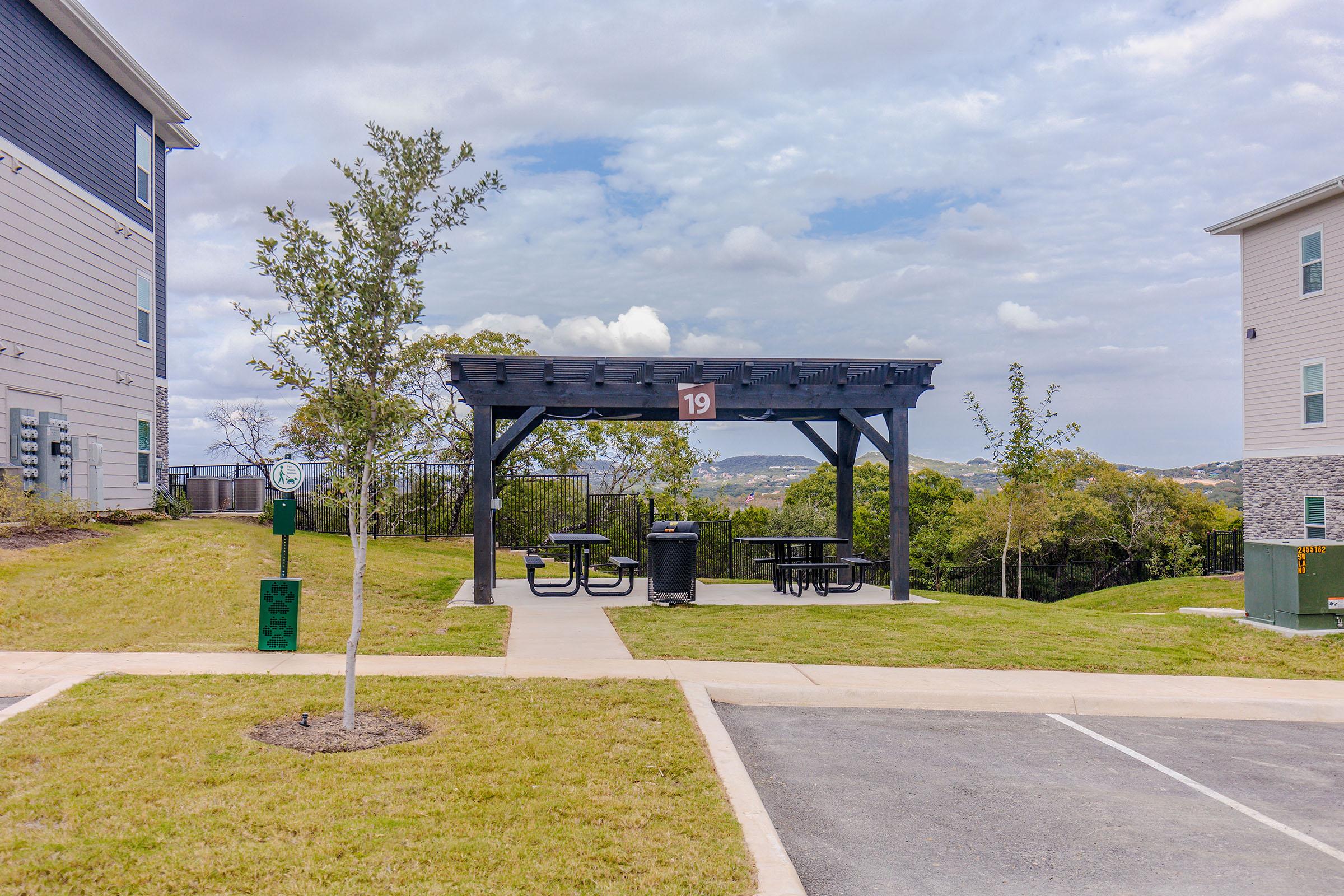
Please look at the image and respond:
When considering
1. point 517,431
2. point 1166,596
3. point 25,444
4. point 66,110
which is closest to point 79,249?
point 66,110

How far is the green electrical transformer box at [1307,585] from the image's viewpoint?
12.0 meters

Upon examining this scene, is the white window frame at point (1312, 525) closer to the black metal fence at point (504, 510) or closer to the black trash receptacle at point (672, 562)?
the black metal fence at point (504, 510)

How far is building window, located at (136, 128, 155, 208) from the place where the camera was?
67.2 feet

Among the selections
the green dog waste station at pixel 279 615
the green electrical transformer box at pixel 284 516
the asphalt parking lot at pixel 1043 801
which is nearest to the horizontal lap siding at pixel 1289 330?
the asphalt parking lot at pixel 1043 801

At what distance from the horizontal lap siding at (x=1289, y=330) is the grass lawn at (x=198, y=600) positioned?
59.0 feet

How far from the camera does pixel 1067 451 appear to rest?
127ft

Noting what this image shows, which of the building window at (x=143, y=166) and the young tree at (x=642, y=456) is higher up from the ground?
the building window at (x=143, y=166)

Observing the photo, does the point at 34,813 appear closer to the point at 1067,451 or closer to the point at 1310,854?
the point at 1310,854

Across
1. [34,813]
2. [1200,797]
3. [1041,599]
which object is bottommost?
[1041,599]

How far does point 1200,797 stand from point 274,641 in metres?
8.14

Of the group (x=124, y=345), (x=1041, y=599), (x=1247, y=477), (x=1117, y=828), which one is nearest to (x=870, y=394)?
(x=1117, y=828)

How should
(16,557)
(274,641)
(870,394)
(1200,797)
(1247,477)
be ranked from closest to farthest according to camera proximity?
(1200,797) < (274,641) < (16,557) < (870,394) < (1247,477)

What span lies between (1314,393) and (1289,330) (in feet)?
5.14

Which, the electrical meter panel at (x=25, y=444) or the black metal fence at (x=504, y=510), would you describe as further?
the black metal fence at (x=504, y=510)
